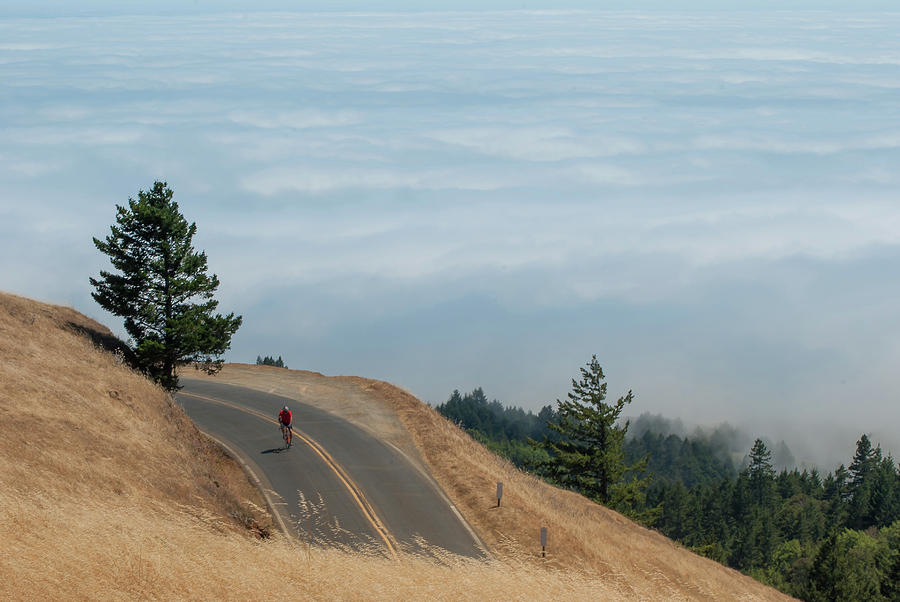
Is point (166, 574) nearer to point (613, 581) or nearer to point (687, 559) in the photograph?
point (613, 581)

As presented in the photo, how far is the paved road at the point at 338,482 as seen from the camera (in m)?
20.6

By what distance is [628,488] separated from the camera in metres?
42.3

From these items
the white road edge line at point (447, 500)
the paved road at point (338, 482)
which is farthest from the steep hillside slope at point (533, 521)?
the paved road at point (338, 482)

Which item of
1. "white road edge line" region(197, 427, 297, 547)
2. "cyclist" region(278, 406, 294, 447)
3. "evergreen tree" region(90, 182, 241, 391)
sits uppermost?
"evergreen tree" region(90, 182, 241, 391)

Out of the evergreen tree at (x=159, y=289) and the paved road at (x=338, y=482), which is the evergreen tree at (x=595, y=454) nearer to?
the paved road at (x=338, y=482)

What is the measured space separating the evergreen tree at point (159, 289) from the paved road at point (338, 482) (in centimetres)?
353

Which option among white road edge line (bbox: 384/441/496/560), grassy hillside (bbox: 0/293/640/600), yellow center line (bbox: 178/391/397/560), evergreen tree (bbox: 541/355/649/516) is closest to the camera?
grassy hillside (bbox: 0/293/640/600)

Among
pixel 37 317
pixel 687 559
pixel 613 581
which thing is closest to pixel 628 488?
pixel 687 559

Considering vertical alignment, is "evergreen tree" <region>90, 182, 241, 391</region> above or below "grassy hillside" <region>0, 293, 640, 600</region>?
above

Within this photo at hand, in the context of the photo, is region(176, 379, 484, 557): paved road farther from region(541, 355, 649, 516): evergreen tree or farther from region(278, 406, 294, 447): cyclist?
region(541, 355, 649, 516): evergreen tree

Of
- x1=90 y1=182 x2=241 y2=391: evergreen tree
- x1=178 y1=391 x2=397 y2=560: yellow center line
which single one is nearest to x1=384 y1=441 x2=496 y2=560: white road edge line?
x1=178 y1=391 x2=397 y2=560: yellow center line

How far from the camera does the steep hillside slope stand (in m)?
20.2

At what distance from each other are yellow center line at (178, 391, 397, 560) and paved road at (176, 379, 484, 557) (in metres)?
0.03

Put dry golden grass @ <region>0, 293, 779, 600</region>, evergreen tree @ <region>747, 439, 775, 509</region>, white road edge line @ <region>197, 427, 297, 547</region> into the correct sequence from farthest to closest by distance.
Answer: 1. evergreen tree @ <region>747, 439, 775, 509</region>
2. white road edge line @ <region>197, 427, 297, 547</region>
3. dry golden grass @ <region>0, 293, 779, 600</region>
